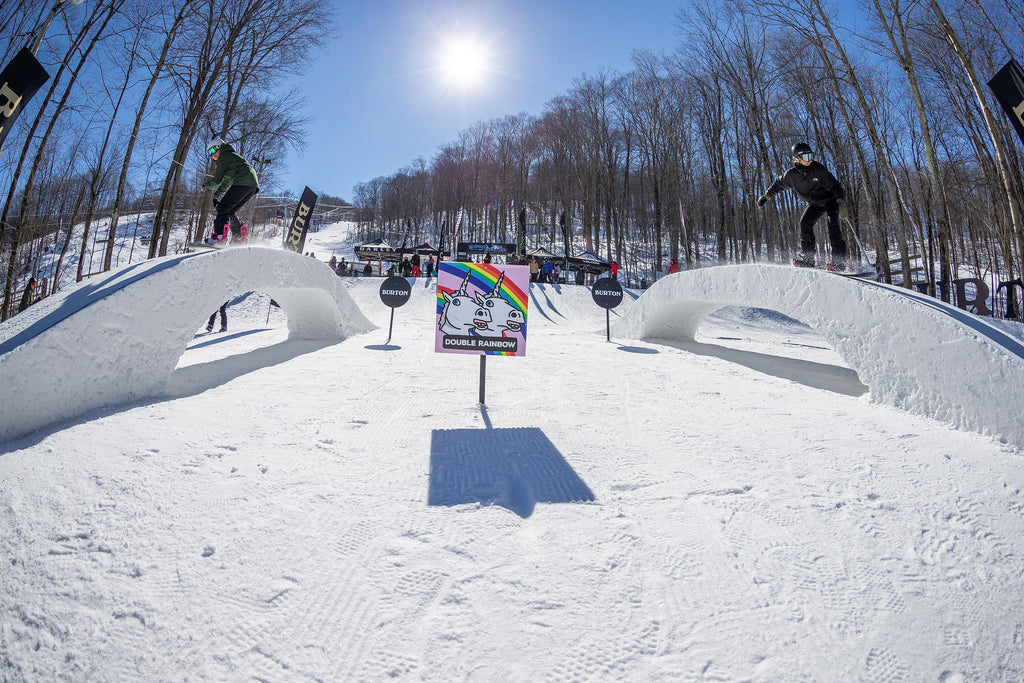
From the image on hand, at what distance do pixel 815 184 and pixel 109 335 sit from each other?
829 centimetres

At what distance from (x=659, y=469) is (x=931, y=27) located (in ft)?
40.3

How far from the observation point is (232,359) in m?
6.23

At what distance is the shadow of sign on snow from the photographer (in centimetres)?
245

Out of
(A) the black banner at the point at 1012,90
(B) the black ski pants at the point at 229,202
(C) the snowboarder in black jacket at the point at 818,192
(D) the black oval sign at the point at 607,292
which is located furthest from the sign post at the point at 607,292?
(B) the black ski pants at the point at 229,202

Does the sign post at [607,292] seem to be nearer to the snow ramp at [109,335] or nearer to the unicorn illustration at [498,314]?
the unicorn illustration at [498,314]

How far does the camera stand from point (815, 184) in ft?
19.7

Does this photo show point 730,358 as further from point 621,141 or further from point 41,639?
point 621,141

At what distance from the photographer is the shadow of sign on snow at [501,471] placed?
8.05ft

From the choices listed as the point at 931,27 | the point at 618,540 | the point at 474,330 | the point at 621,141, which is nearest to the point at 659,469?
the point at 618,540

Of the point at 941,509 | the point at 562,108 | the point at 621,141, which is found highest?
the point at 562,108

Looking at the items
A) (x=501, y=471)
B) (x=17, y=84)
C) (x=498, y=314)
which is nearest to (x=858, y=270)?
(x=498, y=314)

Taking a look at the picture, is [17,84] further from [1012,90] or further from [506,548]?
[1012,90]

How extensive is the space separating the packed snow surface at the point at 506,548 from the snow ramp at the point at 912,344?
0.14m

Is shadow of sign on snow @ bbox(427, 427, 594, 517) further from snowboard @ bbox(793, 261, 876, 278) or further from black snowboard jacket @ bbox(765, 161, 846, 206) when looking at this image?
black snowboard jacket @ bbox(765, 161, 846, 206)
